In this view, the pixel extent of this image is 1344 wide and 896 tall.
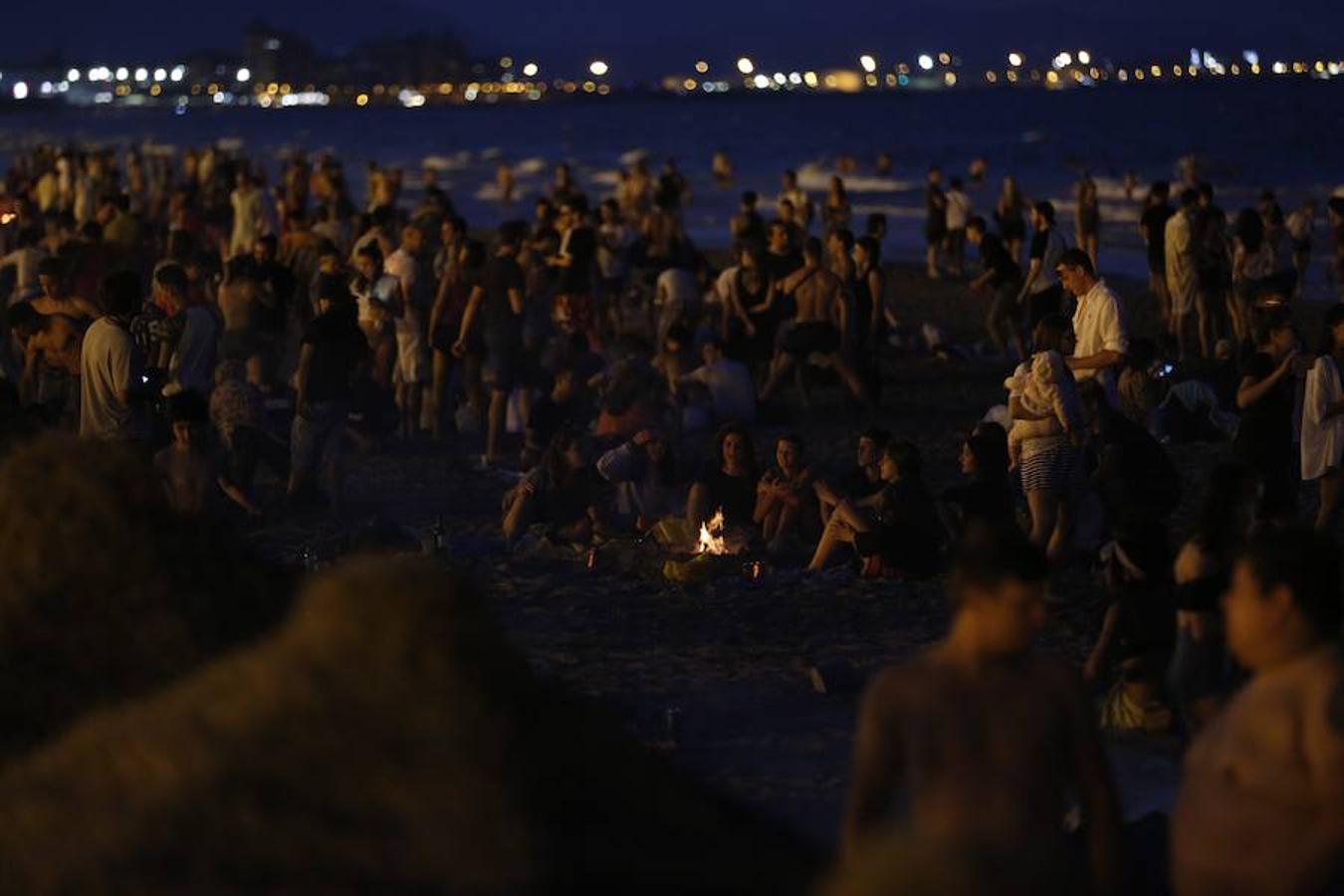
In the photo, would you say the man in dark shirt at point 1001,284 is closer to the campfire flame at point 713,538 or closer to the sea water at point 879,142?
the campfire flame at point 713,538

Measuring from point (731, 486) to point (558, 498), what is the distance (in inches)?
38.7

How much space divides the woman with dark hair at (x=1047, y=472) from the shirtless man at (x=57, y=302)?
5.13 metres

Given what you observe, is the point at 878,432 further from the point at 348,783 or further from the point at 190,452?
the point at 348,783

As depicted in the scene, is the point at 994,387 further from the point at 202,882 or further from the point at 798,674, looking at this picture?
the point at 202,882

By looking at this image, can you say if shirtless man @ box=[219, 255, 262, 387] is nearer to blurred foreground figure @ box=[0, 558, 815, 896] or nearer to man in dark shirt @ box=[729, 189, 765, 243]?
man in dark shirt @ box=[729, 189, 765, 243]

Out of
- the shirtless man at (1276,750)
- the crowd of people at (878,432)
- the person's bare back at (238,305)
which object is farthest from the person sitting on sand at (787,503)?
the shirtless man at (1276,750)

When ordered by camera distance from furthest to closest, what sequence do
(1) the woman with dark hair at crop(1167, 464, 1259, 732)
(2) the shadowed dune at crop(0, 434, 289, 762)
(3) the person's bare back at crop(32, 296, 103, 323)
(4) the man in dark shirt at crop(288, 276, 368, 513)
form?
(3) the person's bare back at crop(32, 296, 103, 323)
(4) the man in dark shirt at crop(288, 276, 368, 513)
(1) the woman with dark hair at crop(1167, 464, 1259, 732)
(2) the shadowed dune at crop(0, 434, 289, 762)

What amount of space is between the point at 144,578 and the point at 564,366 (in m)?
10.7

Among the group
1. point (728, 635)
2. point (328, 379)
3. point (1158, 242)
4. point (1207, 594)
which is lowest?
point (728, 635)

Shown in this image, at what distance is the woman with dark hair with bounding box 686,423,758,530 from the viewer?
12.1 metres

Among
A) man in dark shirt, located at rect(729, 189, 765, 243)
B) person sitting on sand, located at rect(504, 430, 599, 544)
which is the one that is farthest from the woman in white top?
man in dark shirt, located at rect(729, 189, 765, 243)

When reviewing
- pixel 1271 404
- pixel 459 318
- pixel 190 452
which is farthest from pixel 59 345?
pixel 1271 404

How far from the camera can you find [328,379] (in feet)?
41.2

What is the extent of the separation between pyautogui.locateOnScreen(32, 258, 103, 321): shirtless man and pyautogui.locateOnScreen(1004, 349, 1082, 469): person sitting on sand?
5.10m
